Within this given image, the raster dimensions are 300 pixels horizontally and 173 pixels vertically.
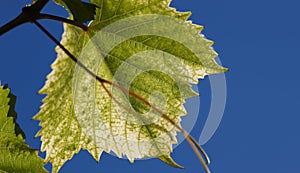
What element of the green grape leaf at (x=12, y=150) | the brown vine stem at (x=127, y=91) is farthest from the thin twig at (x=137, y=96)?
the green grape leaf at (x=12, y=150)

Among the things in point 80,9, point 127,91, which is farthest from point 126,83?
point 80,9

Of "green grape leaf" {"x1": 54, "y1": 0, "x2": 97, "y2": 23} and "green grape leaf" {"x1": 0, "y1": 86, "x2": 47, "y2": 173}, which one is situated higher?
"green grape leaf" {"x1": 54, "y1": 0, "x2": 97, "y2": 23}

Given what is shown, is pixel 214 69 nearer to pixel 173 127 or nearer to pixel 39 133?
pixel 173 127

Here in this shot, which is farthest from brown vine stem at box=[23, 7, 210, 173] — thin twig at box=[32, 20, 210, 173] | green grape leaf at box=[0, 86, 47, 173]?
green grape leaf at box=[0, 86, 47, 173]

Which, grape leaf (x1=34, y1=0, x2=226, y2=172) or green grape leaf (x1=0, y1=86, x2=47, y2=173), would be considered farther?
grape leaf (x1=34, y1=0, x2=226, y2=172)

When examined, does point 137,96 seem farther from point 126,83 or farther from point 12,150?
point 12,150

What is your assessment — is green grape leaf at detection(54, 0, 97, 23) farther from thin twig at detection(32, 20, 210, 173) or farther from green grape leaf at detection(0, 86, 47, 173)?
green grape leaf at detection(0, 86, 47, 173)
